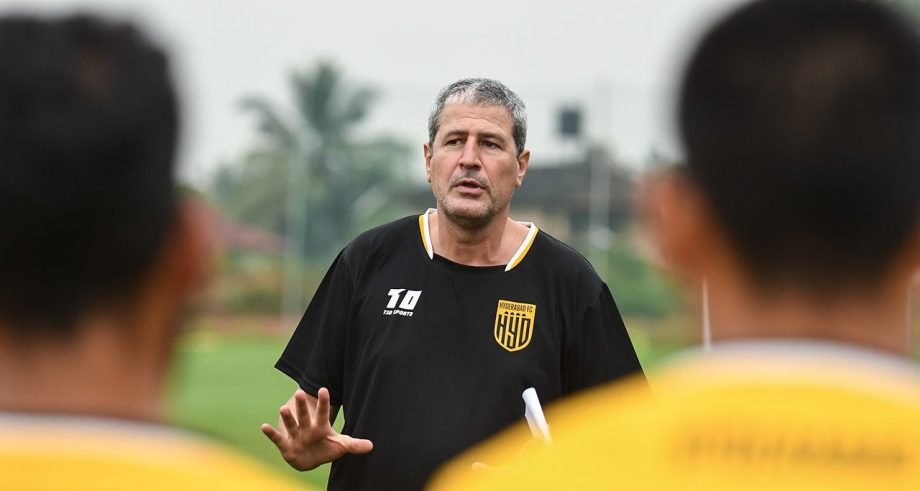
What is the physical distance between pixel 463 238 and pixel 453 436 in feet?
2.17

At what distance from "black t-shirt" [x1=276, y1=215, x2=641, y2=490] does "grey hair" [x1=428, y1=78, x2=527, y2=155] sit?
0.37 meters

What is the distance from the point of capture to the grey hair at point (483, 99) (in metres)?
4.40

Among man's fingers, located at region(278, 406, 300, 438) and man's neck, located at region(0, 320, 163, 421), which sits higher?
man's neck, located at region(0, 320, 163, 421)

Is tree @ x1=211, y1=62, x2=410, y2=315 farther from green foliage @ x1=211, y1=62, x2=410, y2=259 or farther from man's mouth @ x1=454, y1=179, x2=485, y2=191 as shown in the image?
man's mouth @ x1=454, y1=179, x2=485, y2=191

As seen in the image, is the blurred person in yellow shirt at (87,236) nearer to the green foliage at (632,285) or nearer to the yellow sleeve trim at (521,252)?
the yellow sleeve trim at (521,252)

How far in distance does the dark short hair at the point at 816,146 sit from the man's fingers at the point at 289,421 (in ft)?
7.13

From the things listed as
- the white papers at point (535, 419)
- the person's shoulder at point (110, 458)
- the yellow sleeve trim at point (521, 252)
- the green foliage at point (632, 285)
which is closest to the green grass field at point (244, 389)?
the green foliage at point (632, 285)

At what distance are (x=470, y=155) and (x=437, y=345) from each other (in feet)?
2.17

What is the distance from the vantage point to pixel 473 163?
4.31 metres

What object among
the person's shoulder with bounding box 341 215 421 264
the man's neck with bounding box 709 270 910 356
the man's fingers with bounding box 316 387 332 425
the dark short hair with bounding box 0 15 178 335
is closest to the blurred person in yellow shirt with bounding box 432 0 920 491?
the man's neck with bounding box 709 270 910 356

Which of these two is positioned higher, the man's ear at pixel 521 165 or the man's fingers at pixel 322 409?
the man's ear at pixel 521 165

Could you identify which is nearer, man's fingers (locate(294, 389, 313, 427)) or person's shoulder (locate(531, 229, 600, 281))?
man's fingers (locate(294, 389, 313, 427))

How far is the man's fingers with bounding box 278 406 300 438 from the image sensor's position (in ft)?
11.6

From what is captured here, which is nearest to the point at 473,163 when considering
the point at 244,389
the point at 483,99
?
the point at 483,99
